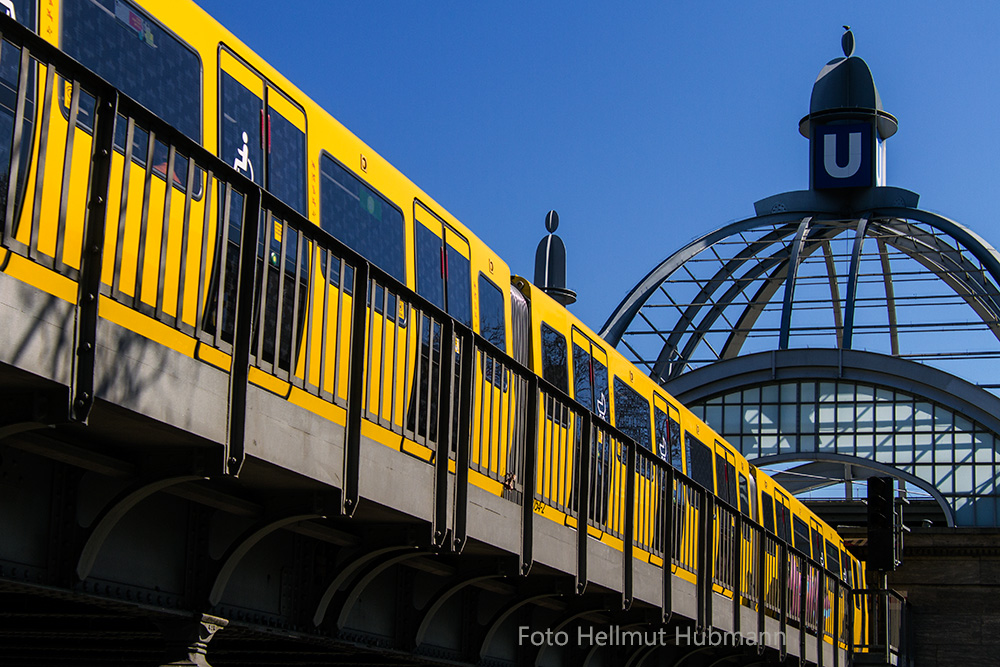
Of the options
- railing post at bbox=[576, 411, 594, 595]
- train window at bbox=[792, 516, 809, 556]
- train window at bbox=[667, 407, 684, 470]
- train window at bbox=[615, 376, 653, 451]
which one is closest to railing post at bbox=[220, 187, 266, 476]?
railing post at bbox=[576, 411, 594, 595]

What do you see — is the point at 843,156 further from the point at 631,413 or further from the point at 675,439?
the point at 631,413

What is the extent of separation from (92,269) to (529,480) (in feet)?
16.3

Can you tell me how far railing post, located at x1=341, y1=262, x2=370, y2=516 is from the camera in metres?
7.20

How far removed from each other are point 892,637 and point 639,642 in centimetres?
1179

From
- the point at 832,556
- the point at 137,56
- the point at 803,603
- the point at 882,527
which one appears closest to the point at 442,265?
the point at 137,56

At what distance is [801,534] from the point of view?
29.2 meters

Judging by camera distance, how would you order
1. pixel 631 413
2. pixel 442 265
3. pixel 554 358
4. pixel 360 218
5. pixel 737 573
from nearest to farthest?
pixel 360 218, pixel 442 265, pixel 737 573, pixel 554 358, pixel 631 413

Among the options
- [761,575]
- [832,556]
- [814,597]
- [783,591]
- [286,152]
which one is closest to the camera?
[286,152]

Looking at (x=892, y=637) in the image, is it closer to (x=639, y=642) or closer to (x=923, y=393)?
(x=639, y=642)

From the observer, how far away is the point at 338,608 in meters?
8.88

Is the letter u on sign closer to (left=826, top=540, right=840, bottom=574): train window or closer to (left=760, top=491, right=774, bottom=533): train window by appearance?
(left=826, top=540, right=840, bottom=574): train window

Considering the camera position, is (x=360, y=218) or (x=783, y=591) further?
(x=783, y=591)

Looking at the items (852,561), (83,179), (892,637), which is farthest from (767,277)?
(83,179)

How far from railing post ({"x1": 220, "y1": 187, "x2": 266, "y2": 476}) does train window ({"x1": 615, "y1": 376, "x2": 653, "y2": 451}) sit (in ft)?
40.1
